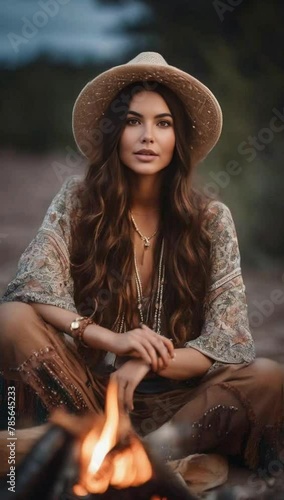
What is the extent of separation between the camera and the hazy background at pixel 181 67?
3457 millimetres

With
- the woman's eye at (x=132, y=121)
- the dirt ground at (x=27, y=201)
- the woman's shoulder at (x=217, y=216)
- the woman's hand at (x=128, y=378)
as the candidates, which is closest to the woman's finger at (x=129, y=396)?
the woman's hand at (x=128, y=378)

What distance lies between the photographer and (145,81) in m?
3.35

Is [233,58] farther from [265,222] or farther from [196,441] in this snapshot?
[196,441]

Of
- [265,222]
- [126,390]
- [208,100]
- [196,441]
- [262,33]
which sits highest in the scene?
[262,33]

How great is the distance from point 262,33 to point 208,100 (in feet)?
1.26

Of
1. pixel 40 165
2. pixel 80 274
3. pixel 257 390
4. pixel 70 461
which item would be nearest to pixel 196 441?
pixel 257 390

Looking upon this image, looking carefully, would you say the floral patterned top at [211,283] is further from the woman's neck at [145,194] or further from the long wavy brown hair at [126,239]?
the woman's neck at [145,194]

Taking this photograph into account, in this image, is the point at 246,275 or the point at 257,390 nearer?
the point at 257,390

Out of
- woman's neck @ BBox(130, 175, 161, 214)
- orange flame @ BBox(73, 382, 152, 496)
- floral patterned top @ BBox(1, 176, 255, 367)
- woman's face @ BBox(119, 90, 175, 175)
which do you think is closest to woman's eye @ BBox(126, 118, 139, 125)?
woman's face @ BBox(119, 90, 175, 175)

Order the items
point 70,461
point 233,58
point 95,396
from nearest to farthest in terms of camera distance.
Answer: point 70,461 < point 95,396 < point 233,58

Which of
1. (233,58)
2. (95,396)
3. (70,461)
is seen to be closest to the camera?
(70,461)

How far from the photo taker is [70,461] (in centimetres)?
304

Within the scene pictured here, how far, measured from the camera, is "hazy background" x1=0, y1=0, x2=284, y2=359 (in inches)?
136

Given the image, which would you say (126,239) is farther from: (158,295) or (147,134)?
(147,134)
